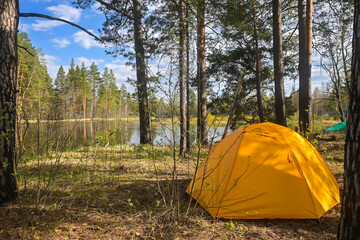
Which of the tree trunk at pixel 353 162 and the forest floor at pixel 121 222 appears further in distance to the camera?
the forest floor at pixel 121 222

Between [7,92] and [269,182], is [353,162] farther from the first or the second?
[7,92]

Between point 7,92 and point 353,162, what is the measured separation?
378 cm

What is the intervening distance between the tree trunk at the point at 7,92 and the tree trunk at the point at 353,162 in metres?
3.51

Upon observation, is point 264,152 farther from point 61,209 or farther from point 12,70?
point 12,70

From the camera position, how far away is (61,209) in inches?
111

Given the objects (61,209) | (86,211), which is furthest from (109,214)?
(61,209)

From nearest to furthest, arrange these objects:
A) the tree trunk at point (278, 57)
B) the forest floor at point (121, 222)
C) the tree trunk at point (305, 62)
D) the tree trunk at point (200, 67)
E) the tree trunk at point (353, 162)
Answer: the tree trunk at point (353, 162) → the forest floor at point (121, 222) → the tree trunk at point (200, 67) → the tree trunk at point (278, 57) → the tree trunk at point (305, 62)

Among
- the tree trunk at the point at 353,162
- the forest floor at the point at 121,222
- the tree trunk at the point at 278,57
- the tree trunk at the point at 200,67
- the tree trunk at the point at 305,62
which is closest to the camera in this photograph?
the tree trunk at the point at 353,162

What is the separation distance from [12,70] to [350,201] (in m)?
3.94

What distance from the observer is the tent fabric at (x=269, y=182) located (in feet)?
8.93

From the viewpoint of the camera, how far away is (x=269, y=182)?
2.82m

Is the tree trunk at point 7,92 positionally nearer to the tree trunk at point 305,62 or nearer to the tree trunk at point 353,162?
the tree trunk at point 353,162

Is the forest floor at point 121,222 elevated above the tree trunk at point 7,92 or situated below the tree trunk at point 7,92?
below

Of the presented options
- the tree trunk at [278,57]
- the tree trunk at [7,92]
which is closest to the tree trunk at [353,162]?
the tree trunk at [7,92]
